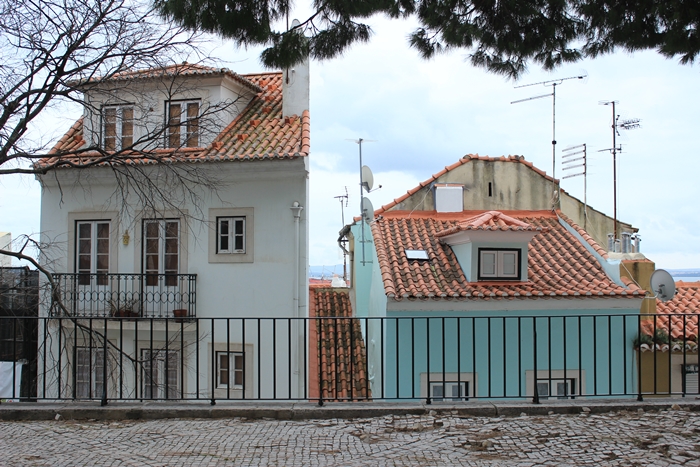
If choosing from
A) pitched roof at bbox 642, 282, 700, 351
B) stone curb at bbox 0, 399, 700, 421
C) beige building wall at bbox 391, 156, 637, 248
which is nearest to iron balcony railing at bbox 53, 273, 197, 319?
beige building wall at bbox 391, 156, 637, 248

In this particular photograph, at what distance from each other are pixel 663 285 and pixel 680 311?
2.37 meters

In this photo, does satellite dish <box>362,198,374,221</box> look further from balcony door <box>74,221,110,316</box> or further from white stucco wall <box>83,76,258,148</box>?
balcony door <box>74,221,110,316</box>

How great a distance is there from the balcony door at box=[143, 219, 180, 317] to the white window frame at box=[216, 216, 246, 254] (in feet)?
3.02

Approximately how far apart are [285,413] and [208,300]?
8673 millimetres

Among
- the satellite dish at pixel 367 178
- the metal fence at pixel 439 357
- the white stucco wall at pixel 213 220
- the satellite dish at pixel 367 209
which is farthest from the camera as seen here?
the satellite dish at pixel 367 178

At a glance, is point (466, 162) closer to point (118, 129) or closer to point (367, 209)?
point (367, 209)

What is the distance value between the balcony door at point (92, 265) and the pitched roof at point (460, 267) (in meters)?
6.06

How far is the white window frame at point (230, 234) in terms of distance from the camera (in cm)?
1417

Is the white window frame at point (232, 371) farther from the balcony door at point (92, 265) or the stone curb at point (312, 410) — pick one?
the stone curb at point (312, 410)

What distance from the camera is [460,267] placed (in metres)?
14.4

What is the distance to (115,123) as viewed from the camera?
14008mm

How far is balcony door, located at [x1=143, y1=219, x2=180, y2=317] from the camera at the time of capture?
1421 centimetres

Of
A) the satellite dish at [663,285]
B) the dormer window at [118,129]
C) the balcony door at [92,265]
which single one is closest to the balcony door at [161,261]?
the balcony door at [92,265]

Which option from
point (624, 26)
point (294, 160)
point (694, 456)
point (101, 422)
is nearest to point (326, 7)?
point (624, 26)
